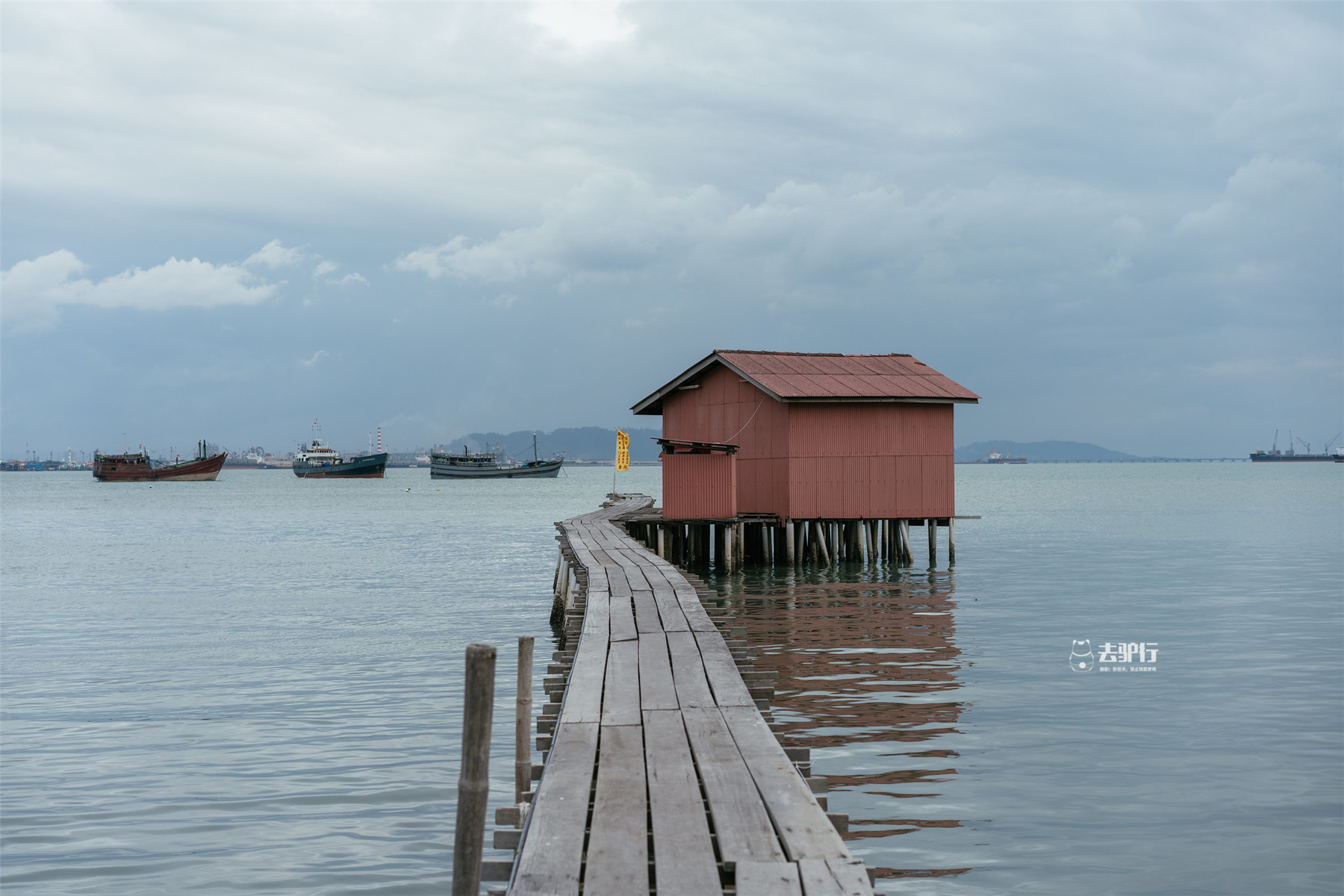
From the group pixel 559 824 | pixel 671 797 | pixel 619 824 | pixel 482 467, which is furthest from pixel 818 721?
pixel 482 467

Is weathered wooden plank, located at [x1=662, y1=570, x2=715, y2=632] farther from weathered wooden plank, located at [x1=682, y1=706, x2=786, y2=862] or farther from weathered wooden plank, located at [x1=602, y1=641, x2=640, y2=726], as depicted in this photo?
weathered wooden plank, located at [x1=682, y1=706, x2=786, y2=862]

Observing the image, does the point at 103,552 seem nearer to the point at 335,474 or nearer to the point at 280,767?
the point at 280,767

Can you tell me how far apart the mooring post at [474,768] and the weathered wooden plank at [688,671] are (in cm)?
348

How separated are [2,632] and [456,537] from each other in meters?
26.7

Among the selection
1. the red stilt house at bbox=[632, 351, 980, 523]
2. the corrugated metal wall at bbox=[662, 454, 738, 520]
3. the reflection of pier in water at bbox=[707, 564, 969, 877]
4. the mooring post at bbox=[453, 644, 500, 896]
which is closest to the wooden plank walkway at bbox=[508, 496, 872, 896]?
the mooring post at bbox=[453, 644, 500, 896]

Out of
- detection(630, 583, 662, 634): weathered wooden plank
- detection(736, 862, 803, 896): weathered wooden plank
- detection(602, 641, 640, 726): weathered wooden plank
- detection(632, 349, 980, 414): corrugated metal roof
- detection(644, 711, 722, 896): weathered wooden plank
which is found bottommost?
detection(736, 862, 803, 896): weathered wooden plank

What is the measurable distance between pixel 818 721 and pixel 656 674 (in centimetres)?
298

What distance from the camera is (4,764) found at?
11133mm

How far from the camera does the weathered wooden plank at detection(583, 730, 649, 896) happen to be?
16.6ft

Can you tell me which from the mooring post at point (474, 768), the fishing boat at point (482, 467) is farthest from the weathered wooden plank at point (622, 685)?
the fishing boat at point (482, 467)

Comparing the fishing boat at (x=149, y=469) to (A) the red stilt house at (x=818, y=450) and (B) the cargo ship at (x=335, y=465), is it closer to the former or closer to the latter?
(B) the cargo ship at (x=335, y=465)

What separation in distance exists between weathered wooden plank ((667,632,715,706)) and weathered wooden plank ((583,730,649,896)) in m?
1.16

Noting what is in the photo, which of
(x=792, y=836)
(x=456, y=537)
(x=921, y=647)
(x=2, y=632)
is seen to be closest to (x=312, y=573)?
(x=2, y=632)

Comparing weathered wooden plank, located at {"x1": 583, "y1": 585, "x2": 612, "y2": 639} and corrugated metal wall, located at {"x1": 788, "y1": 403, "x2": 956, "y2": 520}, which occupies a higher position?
corrugated metal wall, located at {"x1": 788, "y1": 403, "x2": 956, "y2": 520}
